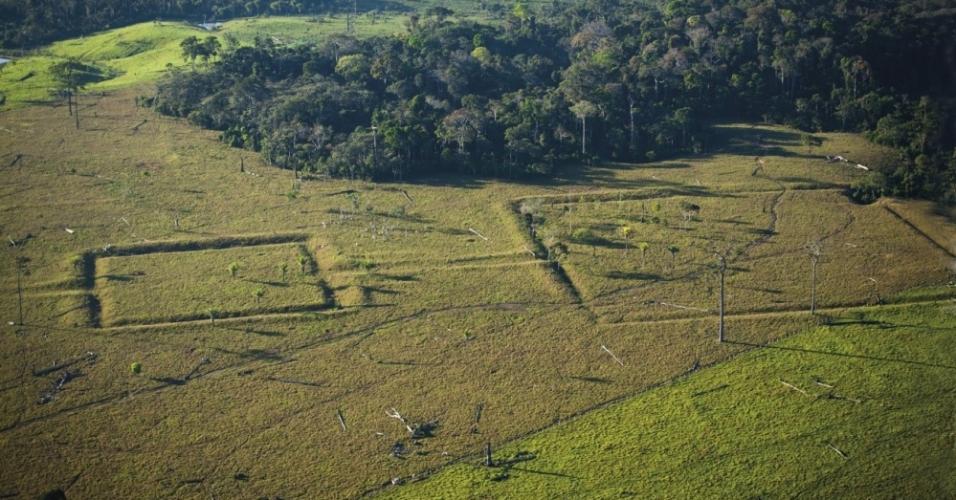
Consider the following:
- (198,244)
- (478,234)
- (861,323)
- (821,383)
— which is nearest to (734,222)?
(861,323)

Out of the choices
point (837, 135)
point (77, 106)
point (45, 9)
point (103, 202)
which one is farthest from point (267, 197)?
point (45, 9)

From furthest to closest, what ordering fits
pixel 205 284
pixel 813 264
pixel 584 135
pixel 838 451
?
pixel 584 135 < pixel 813 264 < pixel 205 284 < pixel 838 451

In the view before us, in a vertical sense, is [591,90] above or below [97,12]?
below

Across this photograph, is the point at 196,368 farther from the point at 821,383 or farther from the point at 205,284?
the point at 821,383

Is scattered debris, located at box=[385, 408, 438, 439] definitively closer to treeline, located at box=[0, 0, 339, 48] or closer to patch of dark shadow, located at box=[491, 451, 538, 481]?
patch of dark shadow, located at box=[491, 451, 538, 481]

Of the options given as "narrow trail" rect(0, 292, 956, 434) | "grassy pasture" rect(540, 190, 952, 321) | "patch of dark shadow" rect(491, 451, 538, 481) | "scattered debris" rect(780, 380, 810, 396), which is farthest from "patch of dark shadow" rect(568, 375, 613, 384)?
"scattered debris" rect(780, 380, 810, 396)

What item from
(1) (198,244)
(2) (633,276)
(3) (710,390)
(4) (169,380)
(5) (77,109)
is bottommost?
(3) (710,390)

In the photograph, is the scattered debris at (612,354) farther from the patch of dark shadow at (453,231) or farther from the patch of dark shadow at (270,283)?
the patch of dark shadow at (270,283)
